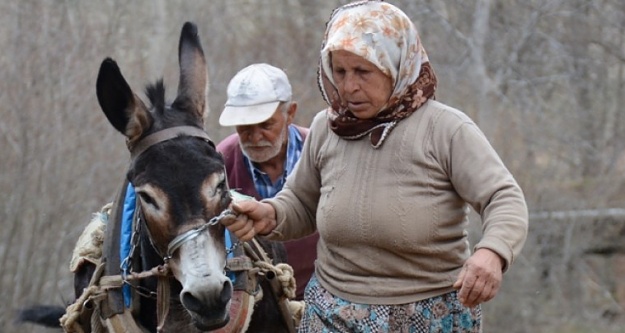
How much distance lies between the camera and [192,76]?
5.23 metres

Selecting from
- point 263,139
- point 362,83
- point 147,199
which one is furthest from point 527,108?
point 362,83

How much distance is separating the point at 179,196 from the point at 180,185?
0.13ft

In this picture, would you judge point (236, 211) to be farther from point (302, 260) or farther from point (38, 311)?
point (38, 311)

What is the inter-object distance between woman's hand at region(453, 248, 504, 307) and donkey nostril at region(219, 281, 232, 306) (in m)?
0.99

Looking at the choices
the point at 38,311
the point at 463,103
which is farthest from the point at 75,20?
the point at 38,311

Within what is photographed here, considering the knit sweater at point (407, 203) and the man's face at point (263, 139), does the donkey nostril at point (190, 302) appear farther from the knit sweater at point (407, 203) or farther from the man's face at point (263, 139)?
the man's face at point (263, 139)

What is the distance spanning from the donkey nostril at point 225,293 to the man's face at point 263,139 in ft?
5.83

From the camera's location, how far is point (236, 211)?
14.8 feet

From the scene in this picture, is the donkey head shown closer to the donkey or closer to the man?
the donkey

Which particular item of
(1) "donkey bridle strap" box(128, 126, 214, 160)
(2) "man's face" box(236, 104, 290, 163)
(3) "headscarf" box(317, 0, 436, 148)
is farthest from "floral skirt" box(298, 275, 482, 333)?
(2) "man's face" box(236, 104, 290, 163)

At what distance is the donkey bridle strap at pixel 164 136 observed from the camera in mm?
4828

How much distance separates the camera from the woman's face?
4211 millimetres

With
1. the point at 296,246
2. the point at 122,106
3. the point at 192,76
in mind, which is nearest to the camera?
the point at 122,106

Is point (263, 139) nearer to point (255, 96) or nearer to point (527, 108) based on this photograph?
point (255, 96)
